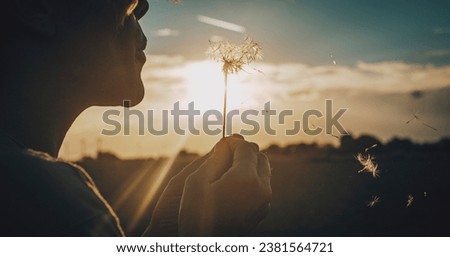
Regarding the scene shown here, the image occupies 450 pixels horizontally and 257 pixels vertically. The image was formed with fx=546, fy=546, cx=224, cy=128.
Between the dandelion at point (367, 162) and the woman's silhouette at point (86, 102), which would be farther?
the dandelion at point (367, 162)

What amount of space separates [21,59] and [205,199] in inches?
37.0

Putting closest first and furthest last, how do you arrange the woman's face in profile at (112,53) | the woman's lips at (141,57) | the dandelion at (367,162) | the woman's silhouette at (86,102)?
the woman's silhouette at (86,102), the woman's face in profile at (112,53), the woman's lips at (141,57), the dandelion at (367,162)

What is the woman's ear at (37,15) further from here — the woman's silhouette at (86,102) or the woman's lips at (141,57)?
the woman's lips at (141,57)

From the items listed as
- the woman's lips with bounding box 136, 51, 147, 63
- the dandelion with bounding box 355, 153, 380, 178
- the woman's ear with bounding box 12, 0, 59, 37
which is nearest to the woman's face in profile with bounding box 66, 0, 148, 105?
the woman's lips with bounding box 136, 51, 147, 63

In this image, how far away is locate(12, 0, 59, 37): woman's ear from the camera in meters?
2.18

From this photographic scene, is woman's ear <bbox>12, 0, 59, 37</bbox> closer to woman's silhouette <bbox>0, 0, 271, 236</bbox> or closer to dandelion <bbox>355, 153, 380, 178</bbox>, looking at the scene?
woman's silhouette <bbox>0, 0, 271, 236</bbox>

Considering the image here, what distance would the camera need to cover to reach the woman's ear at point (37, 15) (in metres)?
2.18

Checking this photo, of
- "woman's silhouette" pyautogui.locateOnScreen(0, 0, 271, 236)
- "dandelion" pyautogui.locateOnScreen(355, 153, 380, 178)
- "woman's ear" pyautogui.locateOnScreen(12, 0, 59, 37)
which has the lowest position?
"dandelion" pyautogui.locateOnScreen(355, 153, 380, 178)

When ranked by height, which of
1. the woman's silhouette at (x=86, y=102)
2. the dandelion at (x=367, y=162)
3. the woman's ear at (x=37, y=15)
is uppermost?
the woman's ear at (x=37, y=15)

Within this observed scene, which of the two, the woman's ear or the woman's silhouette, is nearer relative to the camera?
the woman's silhouette

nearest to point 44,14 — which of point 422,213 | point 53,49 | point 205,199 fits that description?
point 53,49

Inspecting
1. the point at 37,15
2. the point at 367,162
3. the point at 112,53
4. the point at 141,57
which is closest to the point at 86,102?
the point at 112,53

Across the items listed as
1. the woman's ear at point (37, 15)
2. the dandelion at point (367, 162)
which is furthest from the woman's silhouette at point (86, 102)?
the dandelion at point (367, 162)
